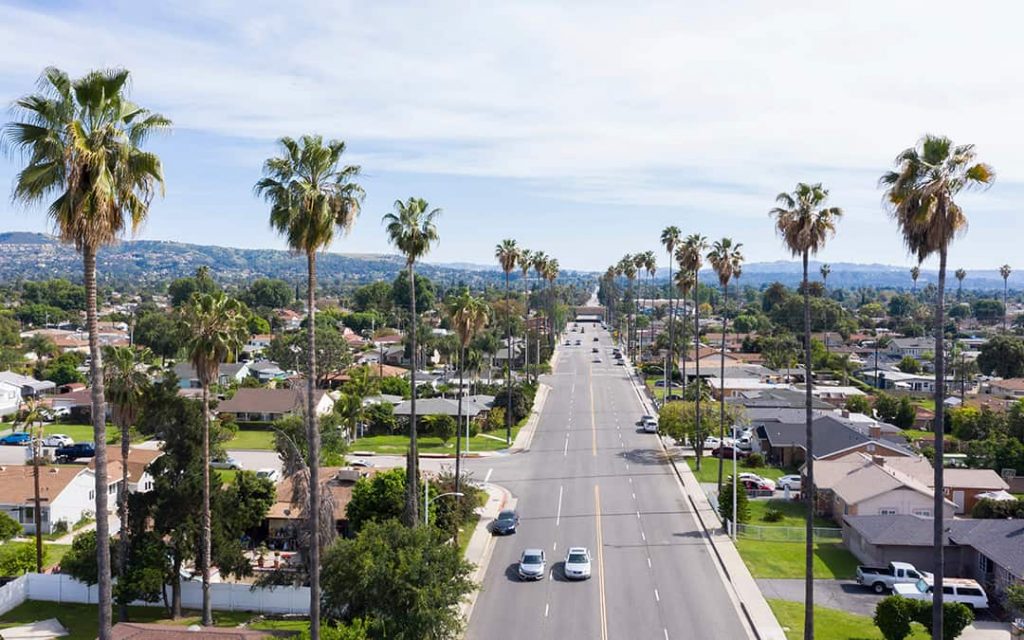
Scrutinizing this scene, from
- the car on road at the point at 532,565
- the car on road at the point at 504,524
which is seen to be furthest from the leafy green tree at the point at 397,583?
the car on road at the point at 504,524

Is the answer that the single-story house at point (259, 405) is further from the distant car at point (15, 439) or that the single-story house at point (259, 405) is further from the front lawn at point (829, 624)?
the front lawn at point (829, 624)

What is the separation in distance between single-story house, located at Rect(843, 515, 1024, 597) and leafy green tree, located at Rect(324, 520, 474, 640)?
23.9 m

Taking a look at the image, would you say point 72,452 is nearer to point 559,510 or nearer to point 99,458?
point 559,510

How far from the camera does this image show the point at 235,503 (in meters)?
39.5

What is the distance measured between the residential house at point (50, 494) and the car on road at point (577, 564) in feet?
101

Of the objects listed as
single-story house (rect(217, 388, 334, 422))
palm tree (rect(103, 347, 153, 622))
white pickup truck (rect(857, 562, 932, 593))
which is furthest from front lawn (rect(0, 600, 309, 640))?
single-story house (rect(217, 388, 334, 422))

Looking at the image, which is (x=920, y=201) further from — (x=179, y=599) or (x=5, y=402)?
(x=5, y=402)

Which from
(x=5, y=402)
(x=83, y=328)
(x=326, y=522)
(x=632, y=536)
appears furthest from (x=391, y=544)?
(x=83, y=328)

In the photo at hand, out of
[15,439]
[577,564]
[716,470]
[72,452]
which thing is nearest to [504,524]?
[577,564]

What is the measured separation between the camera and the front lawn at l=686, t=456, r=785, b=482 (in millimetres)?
64519

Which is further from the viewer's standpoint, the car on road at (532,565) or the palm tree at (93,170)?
the car on road at (532,565)

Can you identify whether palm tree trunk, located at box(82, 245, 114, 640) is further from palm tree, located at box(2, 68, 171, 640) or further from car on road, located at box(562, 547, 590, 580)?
car on road, located at box(562, 547, 590, 580)

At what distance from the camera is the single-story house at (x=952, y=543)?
39812 mm

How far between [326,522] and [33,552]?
1859 cm
